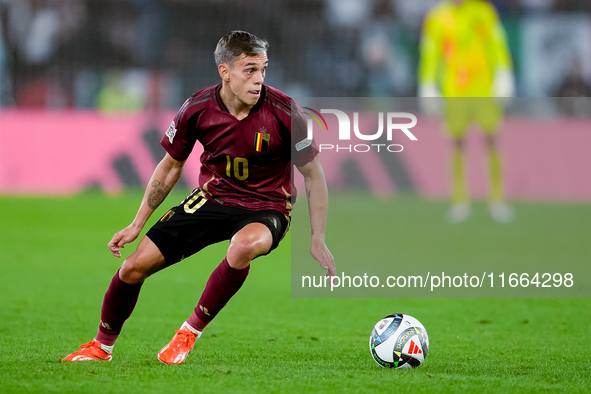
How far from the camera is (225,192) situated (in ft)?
15.2

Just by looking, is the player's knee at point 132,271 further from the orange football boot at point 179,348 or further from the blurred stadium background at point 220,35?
the blurred stadium background at point 220,35

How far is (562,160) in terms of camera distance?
28.0 feet

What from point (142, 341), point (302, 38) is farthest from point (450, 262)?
point (302, 38)

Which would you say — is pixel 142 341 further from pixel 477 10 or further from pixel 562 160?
pixel 477 10

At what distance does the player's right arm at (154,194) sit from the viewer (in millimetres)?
4422

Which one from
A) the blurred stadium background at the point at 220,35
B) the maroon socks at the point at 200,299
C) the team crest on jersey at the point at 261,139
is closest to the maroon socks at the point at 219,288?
the maroon socks at the point at 200,299

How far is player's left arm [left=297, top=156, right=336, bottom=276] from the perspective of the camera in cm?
454

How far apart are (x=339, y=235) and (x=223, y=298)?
1950 mm

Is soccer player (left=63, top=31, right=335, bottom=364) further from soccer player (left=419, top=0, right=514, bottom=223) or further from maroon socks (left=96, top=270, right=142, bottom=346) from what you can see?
soccer player (left=419, top=0, right=514, bottom=223)

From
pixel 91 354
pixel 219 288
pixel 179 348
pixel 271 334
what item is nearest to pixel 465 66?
pixel 271 334

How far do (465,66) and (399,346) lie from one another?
8359mm

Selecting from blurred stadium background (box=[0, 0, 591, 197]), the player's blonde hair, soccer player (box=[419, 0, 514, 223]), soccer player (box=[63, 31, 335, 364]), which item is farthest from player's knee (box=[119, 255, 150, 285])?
blurred stadium background (box=[0, 0, 591, 197])

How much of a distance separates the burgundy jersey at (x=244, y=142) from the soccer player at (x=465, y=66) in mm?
6977

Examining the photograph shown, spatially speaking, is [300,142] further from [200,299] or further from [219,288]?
[200,299]
